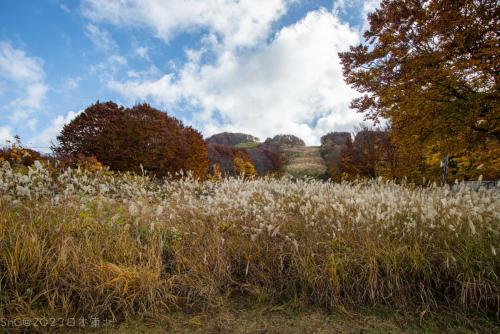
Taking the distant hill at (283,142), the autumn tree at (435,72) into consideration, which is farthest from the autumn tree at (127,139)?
the distant hill at (283,142)

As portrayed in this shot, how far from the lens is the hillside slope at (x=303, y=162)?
47.3 m

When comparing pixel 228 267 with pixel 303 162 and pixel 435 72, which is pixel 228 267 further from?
pixel 303 162

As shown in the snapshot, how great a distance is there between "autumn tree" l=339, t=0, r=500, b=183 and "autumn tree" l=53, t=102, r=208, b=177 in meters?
10.9

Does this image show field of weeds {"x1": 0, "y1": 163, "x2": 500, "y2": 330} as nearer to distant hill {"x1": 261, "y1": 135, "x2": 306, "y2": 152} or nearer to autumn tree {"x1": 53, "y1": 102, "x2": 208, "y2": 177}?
autumn tree {"x1": 53, "y1": 102, "x2": 208, "y2": 177}

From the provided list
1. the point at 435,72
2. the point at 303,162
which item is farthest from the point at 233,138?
the point at 435,72

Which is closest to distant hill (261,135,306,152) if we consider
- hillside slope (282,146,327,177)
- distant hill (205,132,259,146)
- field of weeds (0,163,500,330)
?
hillside slope (282,146,327,177)

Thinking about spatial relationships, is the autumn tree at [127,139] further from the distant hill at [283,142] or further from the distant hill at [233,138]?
the distant hill at [233,138]

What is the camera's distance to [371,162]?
72.3 feet

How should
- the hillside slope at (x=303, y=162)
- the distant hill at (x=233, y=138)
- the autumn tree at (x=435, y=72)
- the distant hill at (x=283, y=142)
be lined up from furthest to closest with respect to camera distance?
the distant hill at (x=233, y=138) < the distant hill at (x=283, y=142) < the hillside slope at (x=303, y=162) < the autumn tree at (x=435, y=72)

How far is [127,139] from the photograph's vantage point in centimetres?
1628

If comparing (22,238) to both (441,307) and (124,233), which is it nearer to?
(124,233)

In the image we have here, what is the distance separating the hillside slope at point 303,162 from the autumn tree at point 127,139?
26303 millimetres

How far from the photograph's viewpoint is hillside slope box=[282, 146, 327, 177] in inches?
1861

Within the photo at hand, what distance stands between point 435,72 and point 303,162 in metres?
49.0
